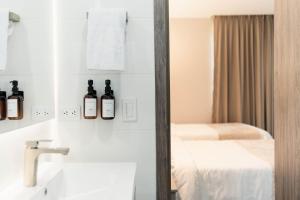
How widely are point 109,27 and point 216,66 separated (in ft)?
12.5

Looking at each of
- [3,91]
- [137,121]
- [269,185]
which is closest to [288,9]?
[137,121]

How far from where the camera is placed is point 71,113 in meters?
1.56

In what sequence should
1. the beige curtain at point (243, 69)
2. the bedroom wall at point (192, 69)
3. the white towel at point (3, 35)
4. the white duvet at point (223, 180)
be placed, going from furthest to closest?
1. the bedroom wall at point (192, 69)
2. the beige curtain at point (243, 69)
3. the white duvet at point (223, 180)
4. the white towel at point (3, 35)

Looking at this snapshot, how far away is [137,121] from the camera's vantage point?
1559 millimetres

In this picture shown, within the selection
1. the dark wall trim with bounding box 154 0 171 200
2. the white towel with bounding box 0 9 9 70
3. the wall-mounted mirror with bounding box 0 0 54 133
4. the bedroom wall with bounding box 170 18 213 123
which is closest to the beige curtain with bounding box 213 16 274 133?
the bedroom wall with bounding box 170 18 213 123

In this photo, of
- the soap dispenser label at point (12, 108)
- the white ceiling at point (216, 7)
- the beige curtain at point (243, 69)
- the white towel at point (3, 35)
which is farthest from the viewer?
the beige curtain at point (243, 69)

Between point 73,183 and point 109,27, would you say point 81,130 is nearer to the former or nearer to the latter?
point 73,183

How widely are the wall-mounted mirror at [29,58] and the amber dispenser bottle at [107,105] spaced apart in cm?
26

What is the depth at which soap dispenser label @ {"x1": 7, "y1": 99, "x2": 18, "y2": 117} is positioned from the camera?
46.4 inches

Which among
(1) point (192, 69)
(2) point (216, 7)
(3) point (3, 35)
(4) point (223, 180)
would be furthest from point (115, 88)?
(1) point (192, 69)

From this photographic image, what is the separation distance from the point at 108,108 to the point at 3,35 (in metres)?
0.58

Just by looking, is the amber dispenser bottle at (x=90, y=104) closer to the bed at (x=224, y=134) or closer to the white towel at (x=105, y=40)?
the white towel at (x=105, y=40)

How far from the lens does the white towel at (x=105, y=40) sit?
1433mm

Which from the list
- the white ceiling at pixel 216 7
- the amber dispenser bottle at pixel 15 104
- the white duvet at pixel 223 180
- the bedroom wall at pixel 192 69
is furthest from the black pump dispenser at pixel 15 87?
the bedroom wall at pixel 192 69
